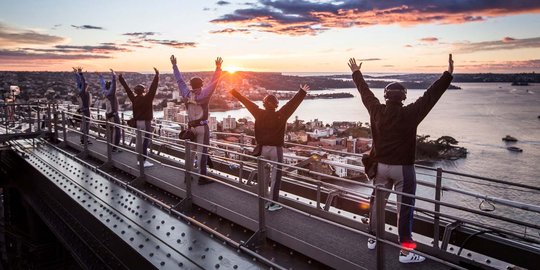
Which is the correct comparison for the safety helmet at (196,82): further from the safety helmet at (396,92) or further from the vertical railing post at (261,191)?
the safety helmet at (396,92)

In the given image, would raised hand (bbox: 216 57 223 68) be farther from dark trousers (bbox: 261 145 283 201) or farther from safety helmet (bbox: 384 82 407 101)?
safety helmet (bbox: 384 82 407 101)

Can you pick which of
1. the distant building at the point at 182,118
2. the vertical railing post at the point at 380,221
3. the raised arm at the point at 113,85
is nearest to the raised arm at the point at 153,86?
the raised arm at the point at 113,85

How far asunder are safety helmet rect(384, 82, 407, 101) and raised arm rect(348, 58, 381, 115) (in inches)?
8.7

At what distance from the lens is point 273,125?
5.75 meters

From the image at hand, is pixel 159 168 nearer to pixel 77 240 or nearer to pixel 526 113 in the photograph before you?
pixel 77 240

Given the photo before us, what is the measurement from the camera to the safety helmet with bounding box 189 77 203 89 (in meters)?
7.19

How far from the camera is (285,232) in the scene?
477 centimetres

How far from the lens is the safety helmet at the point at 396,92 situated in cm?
420

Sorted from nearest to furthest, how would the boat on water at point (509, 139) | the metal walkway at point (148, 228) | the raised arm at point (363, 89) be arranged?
the metal walkway at point (148, 228) → the raised arm at point (363, 89) → the boat on water at point (509, 139)

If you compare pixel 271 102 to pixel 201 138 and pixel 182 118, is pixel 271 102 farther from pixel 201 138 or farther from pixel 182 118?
pixel 182 118

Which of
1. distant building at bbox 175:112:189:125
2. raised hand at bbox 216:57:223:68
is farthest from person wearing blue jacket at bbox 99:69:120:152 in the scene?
raised hand at bbox 216:57:223:68

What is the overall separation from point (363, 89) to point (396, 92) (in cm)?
54

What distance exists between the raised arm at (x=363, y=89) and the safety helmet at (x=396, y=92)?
0.22 m

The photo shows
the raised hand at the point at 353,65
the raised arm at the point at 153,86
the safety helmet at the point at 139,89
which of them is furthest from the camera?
the safety helmet at the point at 139,89
